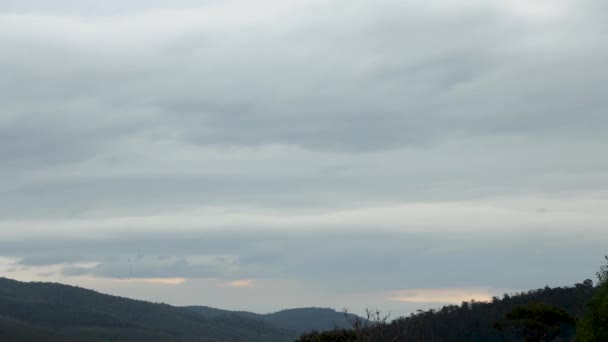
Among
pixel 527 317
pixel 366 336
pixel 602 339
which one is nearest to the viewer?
pixel 366 336

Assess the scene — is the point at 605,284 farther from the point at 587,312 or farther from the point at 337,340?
the point at 337,340

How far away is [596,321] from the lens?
74688mm

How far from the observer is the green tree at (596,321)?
7319 cm

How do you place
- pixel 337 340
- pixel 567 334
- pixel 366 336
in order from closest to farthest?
pixel 366 336, pixel 337 340, pixel 567 334

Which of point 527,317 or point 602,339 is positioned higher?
point 527,317

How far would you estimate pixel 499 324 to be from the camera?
4847 inches

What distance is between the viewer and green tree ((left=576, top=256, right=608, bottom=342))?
73188mm

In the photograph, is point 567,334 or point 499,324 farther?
point 567,334

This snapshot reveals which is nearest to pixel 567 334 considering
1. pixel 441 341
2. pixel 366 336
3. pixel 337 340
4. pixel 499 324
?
pixel 441 341

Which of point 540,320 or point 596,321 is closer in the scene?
point 596,321

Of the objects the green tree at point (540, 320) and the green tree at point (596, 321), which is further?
the green tree at point (540, 320)

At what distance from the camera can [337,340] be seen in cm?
10975

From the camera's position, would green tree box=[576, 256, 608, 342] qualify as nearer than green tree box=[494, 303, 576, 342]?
Yes

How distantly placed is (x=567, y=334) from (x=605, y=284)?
117 metres
